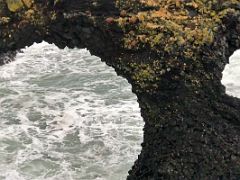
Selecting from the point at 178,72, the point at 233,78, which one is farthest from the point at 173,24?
the point at 233,78

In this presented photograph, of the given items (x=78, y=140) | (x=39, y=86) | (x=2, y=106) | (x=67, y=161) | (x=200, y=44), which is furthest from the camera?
(x=39, y=86)

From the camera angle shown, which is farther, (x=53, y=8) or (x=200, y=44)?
(x=53, y=8)

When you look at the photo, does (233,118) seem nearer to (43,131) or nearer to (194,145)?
(194,145)

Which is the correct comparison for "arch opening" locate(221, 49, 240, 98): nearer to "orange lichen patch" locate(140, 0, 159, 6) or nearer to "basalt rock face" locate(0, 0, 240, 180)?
"basalt rock face" locate(0, 0, 240, 180)

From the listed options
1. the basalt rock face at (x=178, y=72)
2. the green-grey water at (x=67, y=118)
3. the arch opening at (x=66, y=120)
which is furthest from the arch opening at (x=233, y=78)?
the basalt rock face at (x=178, y=72)

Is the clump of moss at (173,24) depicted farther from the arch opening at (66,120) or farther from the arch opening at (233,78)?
the arch opening at (233,78)

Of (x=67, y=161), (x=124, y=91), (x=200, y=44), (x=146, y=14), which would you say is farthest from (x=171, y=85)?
(x=124, y=91)

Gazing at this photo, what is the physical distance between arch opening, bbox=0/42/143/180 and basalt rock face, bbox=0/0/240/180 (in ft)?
15.2

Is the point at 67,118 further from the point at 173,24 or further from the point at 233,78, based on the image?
the point at 173,24

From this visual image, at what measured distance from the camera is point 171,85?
14883mm

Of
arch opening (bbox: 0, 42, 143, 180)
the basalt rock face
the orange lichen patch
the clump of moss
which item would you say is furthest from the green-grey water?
the orange lichen patch

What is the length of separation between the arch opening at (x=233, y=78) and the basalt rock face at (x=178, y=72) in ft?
34.5

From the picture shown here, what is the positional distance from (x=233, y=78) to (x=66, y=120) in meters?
10.1

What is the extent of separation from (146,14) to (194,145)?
447cm
